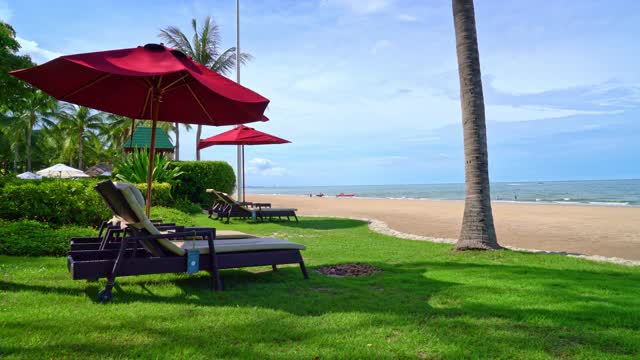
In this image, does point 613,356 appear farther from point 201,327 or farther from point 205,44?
point 205,44

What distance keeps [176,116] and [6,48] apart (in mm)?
8799

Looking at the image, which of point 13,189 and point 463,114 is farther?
point 13,189

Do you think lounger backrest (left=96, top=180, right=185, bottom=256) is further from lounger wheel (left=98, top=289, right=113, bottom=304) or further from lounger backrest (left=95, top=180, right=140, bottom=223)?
lounger wheel (left=98, top=289, right=113, bottom=304)

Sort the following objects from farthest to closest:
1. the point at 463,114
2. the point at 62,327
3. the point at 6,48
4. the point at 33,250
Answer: the point at 6,48 < the point at 463,114 < the point at 33,250 < the point at 62,327

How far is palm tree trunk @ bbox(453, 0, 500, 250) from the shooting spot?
7852mm

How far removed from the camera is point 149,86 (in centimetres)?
594

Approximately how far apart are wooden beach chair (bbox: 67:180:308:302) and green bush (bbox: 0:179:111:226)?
461cm

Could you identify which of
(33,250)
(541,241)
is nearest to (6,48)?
(33,250)

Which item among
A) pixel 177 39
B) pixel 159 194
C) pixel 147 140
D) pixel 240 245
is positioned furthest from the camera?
pixel 177 39

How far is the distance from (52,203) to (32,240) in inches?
82.9

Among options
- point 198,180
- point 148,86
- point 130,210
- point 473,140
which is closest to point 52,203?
point 148,86

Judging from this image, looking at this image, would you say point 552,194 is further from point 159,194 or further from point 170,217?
point 170,217

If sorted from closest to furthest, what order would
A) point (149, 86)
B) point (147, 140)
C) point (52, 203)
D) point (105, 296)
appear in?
point (105, 296) < point (149, 86) < point (52, 203) < point (147, 140)

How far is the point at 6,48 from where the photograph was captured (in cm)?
1284
